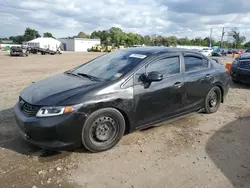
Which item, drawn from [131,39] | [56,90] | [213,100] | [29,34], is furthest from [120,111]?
[29,34]

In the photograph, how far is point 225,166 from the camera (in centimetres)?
329

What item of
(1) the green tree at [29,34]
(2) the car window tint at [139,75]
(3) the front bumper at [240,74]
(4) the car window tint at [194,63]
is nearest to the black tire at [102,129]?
(2) the car window tint at [139,75]

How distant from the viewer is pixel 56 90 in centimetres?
350

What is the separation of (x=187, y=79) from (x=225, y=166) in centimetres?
179

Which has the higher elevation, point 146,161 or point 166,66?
point 166,66

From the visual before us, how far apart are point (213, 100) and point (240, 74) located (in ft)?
12.8

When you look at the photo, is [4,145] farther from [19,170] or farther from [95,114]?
[95,114]

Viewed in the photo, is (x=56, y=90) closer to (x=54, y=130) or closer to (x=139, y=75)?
(x=54, y=130)

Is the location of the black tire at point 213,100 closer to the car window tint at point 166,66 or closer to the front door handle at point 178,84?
the front door handle at point 178,84

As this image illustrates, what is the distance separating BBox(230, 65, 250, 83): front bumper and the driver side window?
499cm

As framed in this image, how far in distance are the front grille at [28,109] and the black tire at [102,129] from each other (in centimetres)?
70

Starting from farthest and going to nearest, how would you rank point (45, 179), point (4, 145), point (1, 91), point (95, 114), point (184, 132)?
point (1, 91)
point (184, 132)
point (4, 145)
point (95, 114)
point (45, 179)

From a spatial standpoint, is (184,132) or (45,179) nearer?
(45,179)

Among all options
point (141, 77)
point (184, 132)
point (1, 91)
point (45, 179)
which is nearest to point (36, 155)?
point (45, 179)
